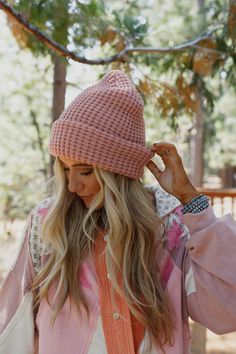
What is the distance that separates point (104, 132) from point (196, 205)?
0.33 metres

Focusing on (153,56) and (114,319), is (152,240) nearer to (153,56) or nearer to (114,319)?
(114,319)

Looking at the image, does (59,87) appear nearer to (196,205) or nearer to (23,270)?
(23,270)

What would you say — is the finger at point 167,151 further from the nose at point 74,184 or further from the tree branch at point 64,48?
the tree branch at point 64,48

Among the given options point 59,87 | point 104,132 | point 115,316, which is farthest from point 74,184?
point 59,87

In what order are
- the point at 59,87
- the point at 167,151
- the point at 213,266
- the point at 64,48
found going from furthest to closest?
the point at 59,87, the point at 64,48, the point at 167,151, the point at 213,266

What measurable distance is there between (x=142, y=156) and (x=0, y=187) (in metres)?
8.82

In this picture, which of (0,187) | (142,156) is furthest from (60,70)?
(0,187)

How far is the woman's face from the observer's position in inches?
56.6

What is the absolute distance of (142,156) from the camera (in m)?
1.49

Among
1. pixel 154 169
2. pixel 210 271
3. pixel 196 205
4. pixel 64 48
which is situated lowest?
pixel 210 271

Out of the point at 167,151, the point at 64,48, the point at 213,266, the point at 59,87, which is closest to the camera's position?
the point at 213,266

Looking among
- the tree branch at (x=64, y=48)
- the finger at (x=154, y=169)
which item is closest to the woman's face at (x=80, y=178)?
the finger at (x=154, y=169)

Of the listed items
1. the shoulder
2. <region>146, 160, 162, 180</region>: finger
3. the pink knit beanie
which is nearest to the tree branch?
the pink knit beanie

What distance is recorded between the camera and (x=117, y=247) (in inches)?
56.1
